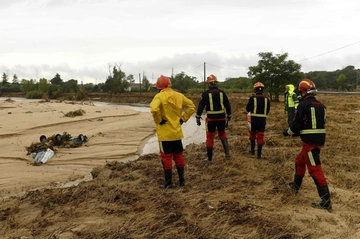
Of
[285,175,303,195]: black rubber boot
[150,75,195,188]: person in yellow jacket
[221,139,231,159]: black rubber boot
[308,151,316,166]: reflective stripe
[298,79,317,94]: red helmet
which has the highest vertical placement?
[298,79,317,94]: red helmet

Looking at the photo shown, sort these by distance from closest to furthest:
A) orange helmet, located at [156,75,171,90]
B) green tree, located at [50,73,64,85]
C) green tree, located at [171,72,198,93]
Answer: orange helmet, located at [156,75,171,90] < green tree, located at [171,72,198,93] < green tree, located at [50,73,64,85]

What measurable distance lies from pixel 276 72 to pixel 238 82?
144 ft

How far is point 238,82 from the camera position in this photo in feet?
235

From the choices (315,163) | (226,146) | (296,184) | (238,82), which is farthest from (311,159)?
(238,82)

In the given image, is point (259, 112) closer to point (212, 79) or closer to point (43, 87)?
point (212, 79)

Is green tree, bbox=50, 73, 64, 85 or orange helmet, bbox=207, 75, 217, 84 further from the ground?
green tree, bbox=50, 73, 64, 85

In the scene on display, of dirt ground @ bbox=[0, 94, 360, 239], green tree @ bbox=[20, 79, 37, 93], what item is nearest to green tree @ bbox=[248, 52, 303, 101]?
dirt ground @ bbox=[0, 94, 360, 239]

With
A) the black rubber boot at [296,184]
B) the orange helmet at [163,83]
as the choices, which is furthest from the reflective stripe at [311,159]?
the orange helmet at [163,83]

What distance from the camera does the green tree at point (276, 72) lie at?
28.0 metres

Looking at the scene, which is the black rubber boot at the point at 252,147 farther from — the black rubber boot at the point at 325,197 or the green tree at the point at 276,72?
the green tree at the point at 276,72

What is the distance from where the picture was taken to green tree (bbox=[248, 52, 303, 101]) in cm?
2800

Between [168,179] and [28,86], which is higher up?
[28,86]

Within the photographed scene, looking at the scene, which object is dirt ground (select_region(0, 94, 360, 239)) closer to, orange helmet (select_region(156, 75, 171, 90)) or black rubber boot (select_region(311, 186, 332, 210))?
black rubber boot (select_region(311, 186, 332, 210))

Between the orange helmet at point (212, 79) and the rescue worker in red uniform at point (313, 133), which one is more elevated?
the orange helmet at point (212, 79)
